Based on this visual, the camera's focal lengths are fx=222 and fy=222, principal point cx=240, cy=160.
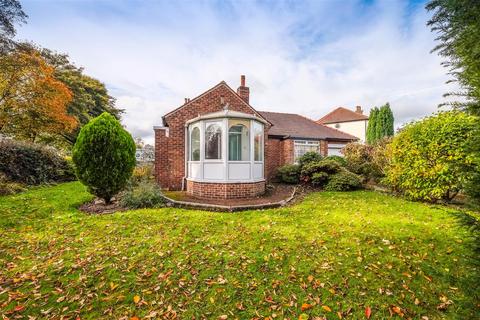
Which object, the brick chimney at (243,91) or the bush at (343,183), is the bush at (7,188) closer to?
the brick chimney at (243,91)

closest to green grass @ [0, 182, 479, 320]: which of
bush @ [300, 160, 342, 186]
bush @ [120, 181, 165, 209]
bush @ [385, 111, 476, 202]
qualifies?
bush @ [120, 181, 165, 209]

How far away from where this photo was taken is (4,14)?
1070 cm

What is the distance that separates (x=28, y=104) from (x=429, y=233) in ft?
71.3

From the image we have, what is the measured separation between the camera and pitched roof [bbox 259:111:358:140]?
17.1m

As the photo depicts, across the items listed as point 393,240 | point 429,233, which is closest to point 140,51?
point 393,240

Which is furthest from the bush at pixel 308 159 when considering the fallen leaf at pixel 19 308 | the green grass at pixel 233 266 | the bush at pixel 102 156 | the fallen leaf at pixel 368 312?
the fallen leaf at pixel 19 308

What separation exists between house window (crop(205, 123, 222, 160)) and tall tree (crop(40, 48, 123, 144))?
14.4 metres

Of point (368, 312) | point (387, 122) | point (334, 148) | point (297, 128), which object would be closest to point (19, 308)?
point (368, 312)

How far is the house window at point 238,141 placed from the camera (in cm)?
985

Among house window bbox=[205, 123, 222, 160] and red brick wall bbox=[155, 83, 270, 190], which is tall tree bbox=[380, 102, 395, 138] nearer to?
red brick wall bbox=[155, 83, 270, 190]

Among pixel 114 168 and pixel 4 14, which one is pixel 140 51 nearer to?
pixel 114 168

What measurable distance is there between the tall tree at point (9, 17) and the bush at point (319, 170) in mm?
16638

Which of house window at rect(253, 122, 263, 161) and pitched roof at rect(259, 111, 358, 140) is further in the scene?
pitched roof at rect(259, 111, 358, 140)

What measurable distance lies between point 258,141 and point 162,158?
4.91m
